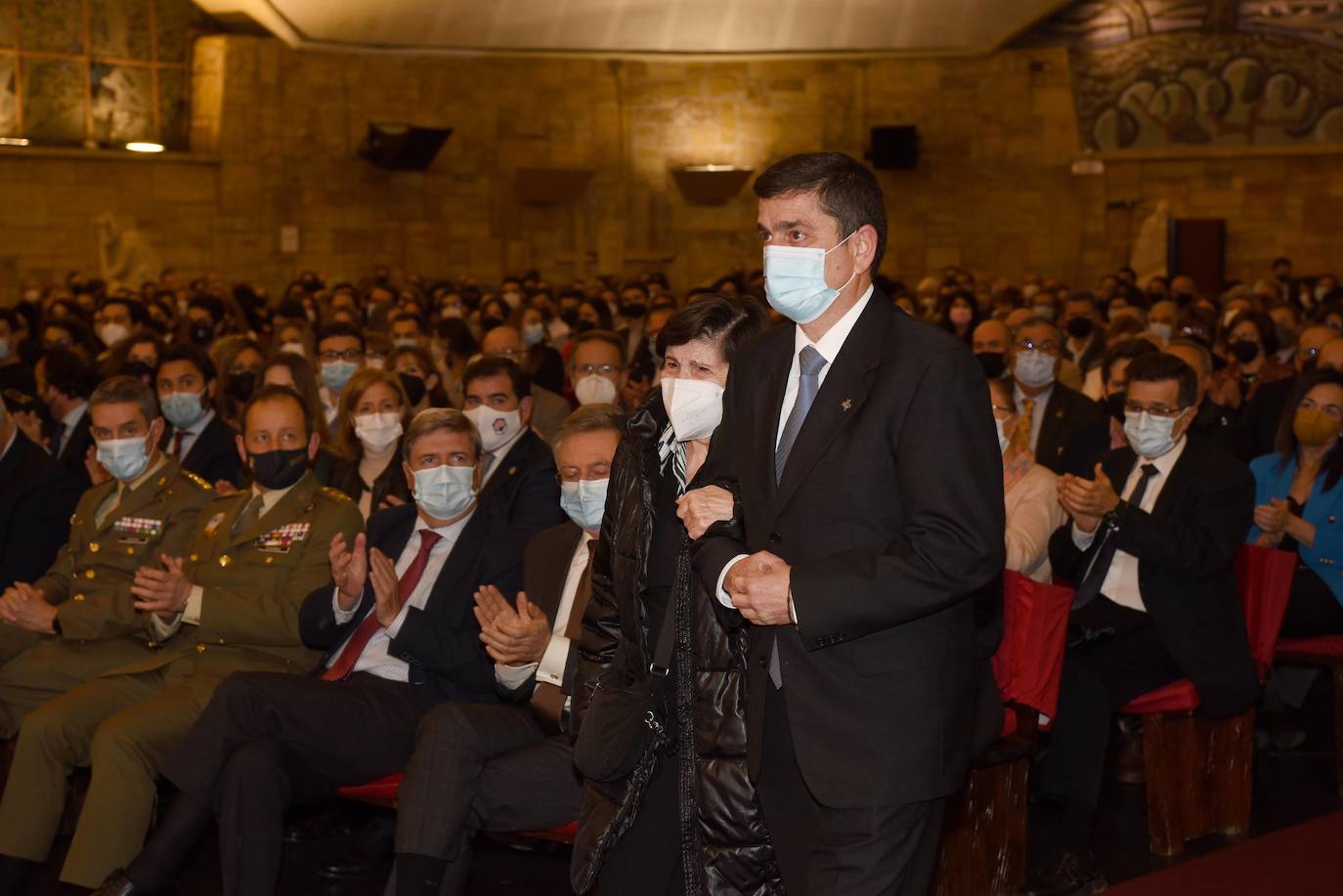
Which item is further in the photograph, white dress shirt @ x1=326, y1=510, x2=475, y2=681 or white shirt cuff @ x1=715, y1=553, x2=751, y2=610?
white dress shirt @ x1=326, y1=510, x2=475, y2=681

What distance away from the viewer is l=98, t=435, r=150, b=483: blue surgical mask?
5.36 m

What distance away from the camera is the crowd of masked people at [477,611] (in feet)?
10.2

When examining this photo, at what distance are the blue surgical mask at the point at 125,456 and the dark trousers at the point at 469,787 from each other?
1906mm

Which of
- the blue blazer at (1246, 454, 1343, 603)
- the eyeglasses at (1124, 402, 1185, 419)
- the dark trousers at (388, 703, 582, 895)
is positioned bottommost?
the dark trousers at (388, 703, 582, 895)

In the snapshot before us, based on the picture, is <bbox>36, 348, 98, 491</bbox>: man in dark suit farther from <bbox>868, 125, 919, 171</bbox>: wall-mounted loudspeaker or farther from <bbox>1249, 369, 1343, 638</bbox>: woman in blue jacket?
<bbox>868, 125, 919, 171</bbox>: wall-mounted loudspeaker

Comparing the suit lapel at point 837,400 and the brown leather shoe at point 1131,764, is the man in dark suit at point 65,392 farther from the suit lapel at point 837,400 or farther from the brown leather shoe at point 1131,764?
the suit lapel at point 837,400

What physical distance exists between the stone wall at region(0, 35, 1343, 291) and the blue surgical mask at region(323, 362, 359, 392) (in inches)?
602

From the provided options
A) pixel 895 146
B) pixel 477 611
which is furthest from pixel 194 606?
pixel 895 146

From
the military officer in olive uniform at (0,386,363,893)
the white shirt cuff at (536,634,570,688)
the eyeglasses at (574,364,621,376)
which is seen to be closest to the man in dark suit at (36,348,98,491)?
the eyeglasses at (574,364,621,376)

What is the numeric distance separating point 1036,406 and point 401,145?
1693 cm

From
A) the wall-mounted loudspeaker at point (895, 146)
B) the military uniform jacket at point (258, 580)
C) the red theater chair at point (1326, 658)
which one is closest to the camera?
the military uniform jacket at point (258, 580)

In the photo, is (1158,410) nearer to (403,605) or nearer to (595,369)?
(403,605)

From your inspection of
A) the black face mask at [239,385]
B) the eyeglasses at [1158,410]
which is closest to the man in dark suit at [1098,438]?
the eyeglasses at [1158,410]

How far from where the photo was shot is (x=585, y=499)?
4.09m
